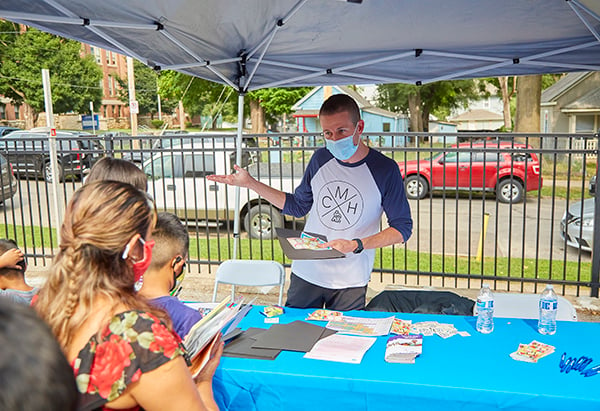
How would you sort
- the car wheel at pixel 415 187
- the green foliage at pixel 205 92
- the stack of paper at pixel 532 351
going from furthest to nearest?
the green foliage at pixel 205 92
the car wheel at pixel 415 187
the stack of paper at pixel 532 351

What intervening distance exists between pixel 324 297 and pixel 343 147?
1.02m

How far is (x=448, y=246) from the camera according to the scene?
895 centimetres

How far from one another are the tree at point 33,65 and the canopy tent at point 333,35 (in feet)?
116

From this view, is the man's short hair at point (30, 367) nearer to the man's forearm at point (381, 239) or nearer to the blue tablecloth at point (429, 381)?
the blue tablecloth at point (429, 381)

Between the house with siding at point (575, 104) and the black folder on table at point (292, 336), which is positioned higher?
the house with siding at point (575, 104)

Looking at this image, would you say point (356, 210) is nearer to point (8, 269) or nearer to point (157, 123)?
point (8, 269)

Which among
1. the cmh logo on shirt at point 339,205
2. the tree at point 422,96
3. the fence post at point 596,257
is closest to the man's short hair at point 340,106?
the cmh logo on shirt at point 339,205

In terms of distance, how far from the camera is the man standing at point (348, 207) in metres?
3.46

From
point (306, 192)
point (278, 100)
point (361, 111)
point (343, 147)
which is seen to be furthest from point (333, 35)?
point (278, 100)

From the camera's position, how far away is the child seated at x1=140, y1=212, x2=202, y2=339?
88.2 inches

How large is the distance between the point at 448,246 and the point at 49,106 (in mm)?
6502

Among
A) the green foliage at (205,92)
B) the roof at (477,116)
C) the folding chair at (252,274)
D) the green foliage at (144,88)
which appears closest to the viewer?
the folding chair at (252,274)

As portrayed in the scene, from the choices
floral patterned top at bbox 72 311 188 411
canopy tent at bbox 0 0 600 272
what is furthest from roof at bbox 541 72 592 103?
floral patterned top at bbox 72 311 188 411

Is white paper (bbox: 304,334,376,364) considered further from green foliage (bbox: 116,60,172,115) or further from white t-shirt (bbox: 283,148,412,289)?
green foliage (bbox: 116,60,172,115)
